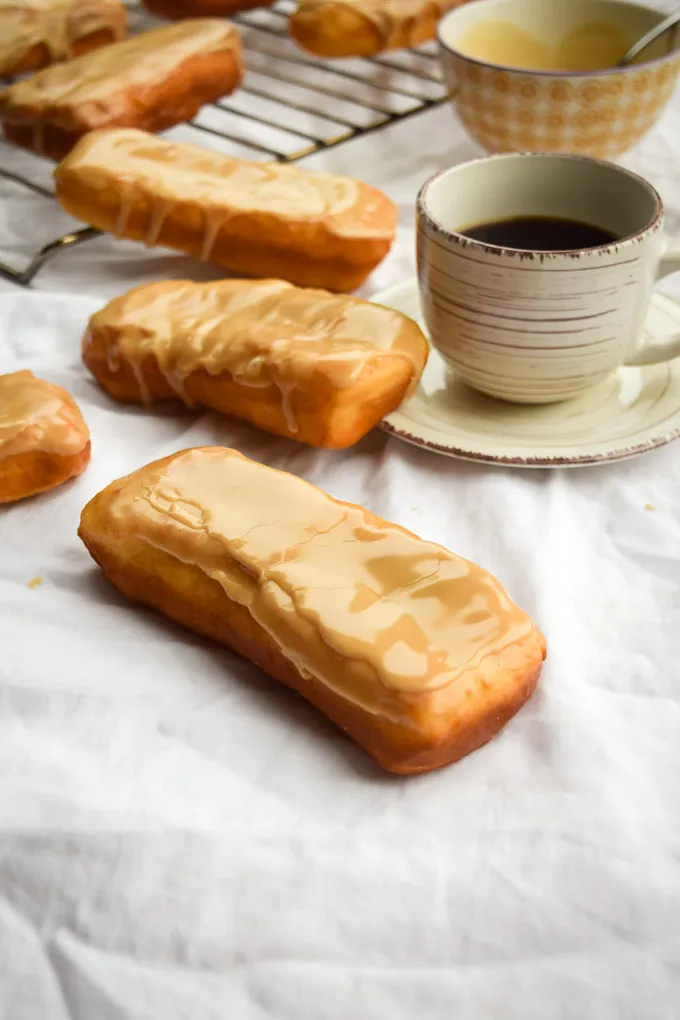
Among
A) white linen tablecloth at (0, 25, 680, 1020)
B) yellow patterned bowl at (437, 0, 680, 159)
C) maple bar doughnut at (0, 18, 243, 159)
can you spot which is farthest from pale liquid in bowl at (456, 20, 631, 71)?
white linen tablecloth at (0, 25, 680, 1020)

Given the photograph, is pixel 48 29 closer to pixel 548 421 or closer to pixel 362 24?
pixel 362 24

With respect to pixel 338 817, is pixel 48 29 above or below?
above

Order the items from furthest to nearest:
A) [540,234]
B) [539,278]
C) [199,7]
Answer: [199,7], [540,234], [539,278]

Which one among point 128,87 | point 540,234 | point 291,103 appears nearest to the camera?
point 540,234

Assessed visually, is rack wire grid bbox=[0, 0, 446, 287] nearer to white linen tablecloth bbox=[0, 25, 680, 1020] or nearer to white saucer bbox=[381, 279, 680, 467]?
white saucer bbox=[381, 279, 680, 467]

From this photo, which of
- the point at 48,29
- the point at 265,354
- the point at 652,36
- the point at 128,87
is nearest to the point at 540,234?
the point at 265,354

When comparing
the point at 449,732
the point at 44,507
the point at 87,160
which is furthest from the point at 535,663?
the point at 87,160

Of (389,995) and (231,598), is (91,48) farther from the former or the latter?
(389,995)
